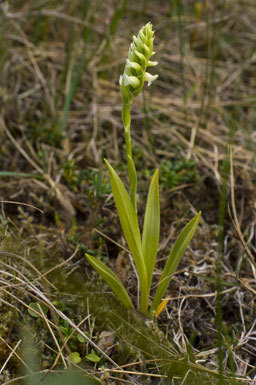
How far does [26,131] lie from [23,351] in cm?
163

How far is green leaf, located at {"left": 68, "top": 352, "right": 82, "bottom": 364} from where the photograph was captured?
1.57 meters

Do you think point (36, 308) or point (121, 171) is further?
point (121, 171)

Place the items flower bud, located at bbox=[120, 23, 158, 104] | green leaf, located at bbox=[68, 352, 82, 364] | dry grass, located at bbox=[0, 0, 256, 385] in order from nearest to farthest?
flower bud, located at bbox=[120, 23, 158, 104] < green leaf, located at bbox=[68, 352, 82, 364] < dry grass, located at bbox=[0, 0, 256, 385]

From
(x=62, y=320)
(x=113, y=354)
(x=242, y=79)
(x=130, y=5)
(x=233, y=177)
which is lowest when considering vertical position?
(x=113, y=354)

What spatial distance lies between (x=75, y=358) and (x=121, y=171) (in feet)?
4.09

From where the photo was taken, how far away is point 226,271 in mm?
2162

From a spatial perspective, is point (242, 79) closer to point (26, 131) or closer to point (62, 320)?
point (26, 131)

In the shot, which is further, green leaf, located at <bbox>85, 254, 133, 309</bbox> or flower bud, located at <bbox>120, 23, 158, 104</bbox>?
green leaf, located at <bbox>85, 254, 133, 309</bbox>

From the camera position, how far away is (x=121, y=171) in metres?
2.59

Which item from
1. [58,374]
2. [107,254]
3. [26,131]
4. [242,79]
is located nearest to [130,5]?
[242,79]

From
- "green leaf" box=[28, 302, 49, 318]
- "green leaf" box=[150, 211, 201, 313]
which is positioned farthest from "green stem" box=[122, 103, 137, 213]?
"green leaf" box=[28, 302, 49, 318]

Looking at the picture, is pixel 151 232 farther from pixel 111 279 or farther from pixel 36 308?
pixel 36 308

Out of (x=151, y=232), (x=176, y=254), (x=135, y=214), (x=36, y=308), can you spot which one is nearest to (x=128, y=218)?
(x=135, y=214)

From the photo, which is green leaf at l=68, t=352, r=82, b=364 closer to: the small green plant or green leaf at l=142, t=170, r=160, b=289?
the small green plant
